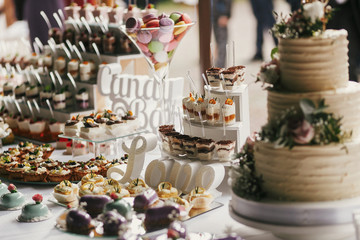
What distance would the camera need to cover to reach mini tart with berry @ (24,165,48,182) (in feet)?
11.5

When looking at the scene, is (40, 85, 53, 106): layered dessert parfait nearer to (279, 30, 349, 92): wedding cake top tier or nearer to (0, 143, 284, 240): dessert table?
(0, 143, 284, 240): dessert table

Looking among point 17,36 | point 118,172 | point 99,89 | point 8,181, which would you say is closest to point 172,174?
point 118,172

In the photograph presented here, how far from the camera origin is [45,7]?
6.81 meters

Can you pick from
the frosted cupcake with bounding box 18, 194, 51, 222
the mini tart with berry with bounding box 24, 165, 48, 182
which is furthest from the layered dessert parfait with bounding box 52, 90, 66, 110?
the frosted cupcake with bounding box 18, 194, 51, 222

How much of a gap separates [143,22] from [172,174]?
1.10 metres

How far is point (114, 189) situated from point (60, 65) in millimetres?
2049

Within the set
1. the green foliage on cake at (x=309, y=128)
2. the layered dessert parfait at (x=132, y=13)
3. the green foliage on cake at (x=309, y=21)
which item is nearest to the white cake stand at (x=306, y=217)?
the green foliage on cake at (x=309, y=128)

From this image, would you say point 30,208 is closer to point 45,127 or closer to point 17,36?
point 45,127

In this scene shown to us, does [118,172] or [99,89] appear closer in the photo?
[118,172]

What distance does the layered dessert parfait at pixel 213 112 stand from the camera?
3.30 metres

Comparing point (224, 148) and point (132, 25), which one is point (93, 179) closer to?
point (224, 148)

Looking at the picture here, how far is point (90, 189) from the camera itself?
10.1 ft

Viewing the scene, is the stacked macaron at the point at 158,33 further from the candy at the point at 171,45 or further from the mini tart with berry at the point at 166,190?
the mini tart with berry at the point at 166,190

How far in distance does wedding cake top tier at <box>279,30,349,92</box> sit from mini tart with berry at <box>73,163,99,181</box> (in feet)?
4.55
